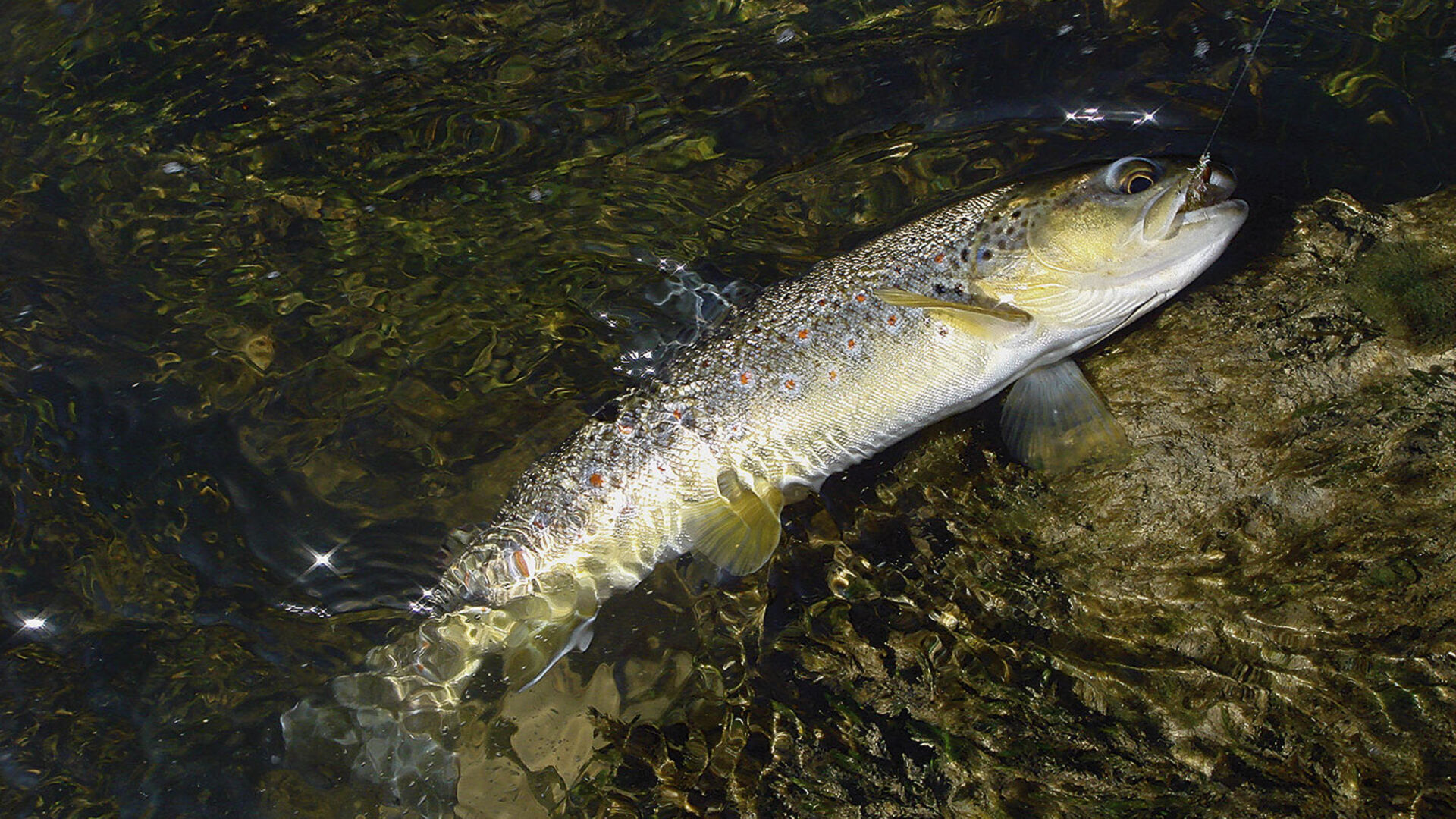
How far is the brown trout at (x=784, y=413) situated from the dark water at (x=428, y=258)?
209 millimetres

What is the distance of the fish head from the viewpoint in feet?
10.6

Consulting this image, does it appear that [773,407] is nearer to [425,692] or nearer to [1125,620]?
[1125,620]

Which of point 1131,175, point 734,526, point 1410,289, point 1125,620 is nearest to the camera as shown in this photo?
point 1125,620

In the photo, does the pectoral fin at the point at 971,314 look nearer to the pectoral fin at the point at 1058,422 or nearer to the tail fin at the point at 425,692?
the pectoral fin at the point at 1058,422

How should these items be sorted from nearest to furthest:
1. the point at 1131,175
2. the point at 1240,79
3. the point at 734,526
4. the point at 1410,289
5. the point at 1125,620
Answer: the point at 1125,620 → the point at 1410,289 → the point at 1131,175 → the point at 734,526 → the point at 1240,79

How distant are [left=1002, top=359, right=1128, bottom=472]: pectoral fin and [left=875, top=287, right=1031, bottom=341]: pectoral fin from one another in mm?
270

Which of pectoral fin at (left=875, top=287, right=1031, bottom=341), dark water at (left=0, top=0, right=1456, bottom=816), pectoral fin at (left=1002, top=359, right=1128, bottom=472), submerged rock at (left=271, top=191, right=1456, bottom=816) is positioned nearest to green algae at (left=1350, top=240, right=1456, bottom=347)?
submerged rock at (left=271, top=191, right=1456, bottom=816)

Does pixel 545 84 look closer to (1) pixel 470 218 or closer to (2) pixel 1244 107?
(1) pixel 470 218

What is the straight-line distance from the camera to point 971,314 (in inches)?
132

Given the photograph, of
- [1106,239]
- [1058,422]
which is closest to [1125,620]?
[1058,422]

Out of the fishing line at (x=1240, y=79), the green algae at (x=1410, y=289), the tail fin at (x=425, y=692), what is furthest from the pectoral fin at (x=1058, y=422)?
the tail fin at (x=425, y=692)

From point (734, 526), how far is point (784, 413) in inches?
19.9

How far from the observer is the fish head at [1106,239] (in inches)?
127

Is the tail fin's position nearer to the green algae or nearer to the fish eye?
the fish eye
